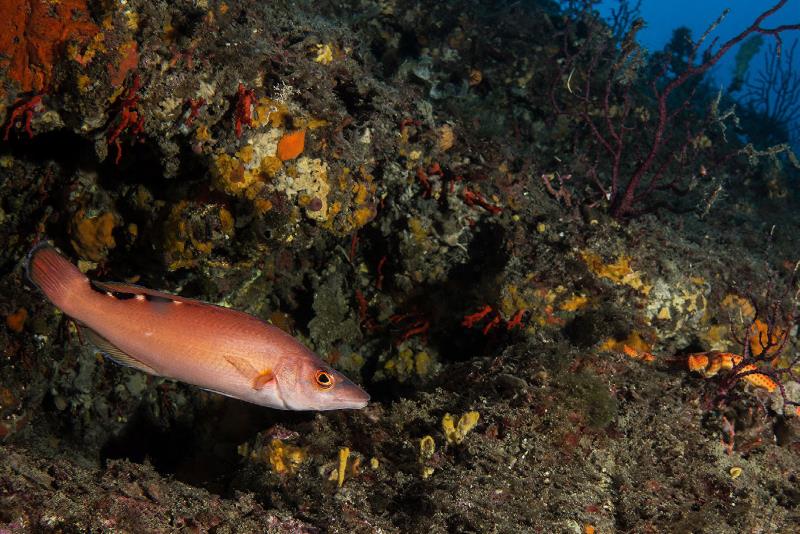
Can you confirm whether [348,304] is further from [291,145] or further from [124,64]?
[124,64]

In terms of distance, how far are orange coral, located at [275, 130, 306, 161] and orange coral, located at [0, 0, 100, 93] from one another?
64.0 inches

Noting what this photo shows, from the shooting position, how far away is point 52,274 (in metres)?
2.03

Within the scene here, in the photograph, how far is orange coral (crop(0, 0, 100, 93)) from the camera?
3.53 meters

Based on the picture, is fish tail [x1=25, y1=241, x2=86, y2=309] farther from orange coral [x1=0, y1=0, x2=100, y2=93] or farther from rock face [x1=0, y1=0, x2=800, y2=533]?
orange coral [x1=0, y1=0, x2=100, y2=93]

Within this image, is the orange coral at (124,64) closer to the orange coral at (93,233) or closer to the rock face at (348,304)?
the rock face at (348,304)

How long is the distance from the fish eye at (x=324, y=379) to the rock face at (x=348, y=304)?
2.64ft

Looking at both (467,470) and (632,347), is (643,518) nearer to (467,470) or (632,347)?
(467,470)

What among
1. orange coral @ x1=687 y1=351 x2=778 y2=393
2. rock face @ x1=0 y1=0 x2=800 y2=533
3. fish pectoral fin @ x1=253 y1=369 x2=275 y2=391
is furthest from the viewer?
orange coral @ x1=687 y1=351 x2=778 y2=393

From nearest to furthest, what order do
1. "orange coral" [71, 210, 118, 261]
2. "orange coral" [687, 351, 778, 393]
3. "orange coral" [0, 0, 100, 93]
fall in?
1. "orange coral" [0, 0, 100, 93]
2. "orange coral" [687, 351, 778, 393]
3. "orange coral" [71, 210, 118, 261]

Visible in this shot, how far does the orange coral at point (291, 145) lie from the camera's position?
13.1ft

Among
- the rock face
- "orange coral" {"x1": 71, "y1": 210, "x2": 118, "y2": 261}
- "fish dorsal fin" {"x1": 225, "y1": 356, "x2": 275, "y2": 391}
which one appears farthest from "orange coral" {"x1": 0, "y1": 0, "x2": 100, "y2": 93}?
"fish dorsal fin" {"x1": 225, "y1": 356, "x2": 275, "y2": 391}

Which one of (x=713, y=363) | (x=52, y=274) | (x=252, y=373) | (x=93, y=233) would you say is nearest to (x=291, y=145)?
(x=93, y=233)

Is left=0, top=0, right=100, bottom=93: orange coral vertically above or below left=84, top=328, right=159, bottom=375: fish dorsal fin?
above

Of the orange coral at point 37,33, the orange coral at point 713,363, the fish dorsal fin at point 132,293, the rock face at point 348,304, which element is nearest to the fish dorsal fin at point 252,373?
the fish dorsal fin at point 132,293
